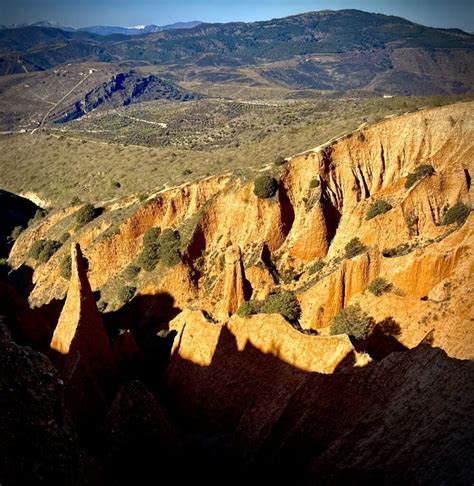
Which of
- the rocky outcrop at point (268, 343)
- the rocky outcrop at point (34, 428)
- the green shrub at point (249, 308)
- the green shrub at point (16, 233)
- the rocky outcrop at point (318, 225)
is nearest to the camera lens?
the rocky outcrop at point (34, 428)

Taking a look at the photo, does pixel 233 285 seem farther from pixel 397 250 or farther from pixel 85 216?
pixel 85 216

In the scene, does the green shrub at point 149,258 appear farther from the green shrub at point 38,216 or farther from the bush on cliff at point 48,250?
the green shrub at point 38,216

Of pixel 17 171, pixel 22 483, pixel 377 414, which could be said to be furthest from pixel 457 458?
pixel 17 171

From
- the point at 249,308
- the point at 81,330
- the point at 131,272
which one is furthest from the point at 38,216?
the point at 81,330

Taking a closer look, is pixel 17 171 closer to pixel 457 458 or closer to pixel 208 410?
pixel 208 410

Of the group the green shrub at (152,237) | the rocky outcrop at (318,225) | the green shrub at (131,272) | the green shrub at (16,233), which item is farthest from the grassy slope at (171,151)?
the green shrub at (131,272)

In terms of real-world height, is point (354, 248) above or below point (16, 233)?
above
